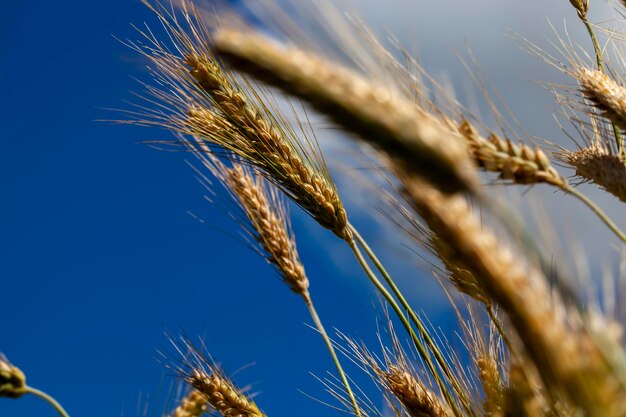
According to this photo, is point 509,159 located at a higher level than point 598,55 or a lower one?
lower

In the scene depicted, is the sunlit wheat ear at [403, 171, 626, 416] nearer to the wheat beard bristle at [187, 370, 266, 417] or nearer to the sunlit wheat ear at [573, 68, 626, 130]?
the sunlit wheat ear at [573, 68, 626, 130]

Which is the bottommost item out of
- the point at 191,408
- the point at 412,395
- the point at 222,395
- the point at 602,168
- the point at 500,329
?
the point at 191,408

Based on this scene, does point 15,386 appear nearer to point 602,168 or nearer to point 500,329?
point 500,329

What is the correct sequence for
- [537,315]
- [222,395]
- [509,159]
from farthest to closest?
[222,395] < [509,159] < [537,315]

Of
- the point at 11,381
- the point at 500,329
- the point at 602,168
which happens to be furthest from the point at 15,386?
the point at 602,168

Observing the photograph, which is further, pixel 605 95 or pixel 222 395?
pixel 222 395

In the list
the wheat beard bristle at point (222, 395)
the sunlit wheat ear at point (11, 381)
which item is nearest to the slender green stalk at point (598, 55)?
the wheat beard bristle at point (222, 395)

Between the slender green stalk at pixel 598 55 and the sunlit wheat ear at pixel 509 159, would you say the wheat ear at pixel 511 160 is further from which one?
the slender green stalk at pixel 598 55
